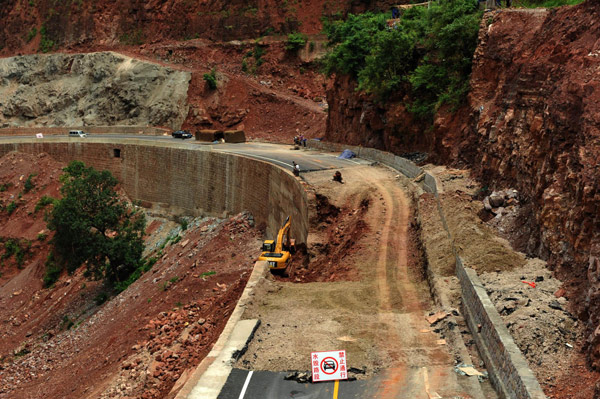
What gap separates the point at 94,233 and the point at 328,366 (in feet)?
86.8

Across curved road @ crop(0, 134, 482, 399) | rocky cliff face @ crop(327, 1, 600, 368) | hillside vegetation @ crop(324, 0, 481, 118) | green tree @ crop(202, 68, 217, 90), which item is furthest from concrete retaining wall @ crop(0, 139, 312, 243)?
green tree @ crop(202, 68, 217, 90)

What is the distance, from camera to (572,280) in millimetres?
14508

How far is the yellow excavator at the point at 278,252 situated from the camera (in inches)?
922

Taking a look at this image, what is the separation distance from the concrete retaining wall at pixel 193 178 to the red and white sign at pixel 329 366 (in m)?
16.2

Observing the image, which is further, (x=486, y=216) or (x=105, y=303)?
(x=105, y=303)

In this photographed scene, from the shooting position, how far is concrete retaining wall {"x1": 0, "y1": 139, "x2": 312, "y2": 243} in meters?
35.4

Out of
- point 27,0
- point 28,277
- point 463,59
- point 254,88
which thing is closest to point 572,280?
point 463,59

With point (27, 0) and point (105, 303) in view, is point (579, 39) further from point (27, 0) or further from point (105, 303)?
point (27, 0)

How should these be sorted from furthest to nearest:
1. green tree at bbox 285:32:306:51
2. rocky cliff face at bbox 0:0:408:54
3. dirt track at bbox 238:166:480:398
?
rocky cliff face at bbox 0:0:408:54 < green tree at bbox 285:32:306:51 < dirt track at bbox 238:166:480:398

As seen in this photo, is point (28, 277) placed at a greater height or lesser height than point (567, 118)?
lesser

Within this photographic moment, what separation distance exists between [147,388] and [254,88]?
4490 centimetres

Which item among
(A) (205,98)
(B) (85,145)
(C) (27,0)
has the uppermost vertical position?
(C) (27,0)

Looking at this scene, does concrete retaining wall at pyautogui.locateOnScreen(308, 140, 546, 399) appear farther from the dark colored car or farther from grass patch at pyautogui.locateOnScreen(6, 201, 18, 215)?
grass patch at pyautogui.locateOnScreen(6, 201, 18, 215)

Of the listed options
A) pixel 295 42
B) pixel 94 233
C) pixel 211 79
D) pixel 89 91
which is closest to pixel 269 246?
pixel 94 233
